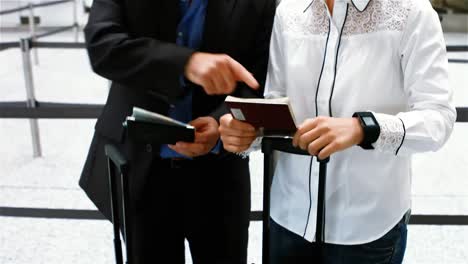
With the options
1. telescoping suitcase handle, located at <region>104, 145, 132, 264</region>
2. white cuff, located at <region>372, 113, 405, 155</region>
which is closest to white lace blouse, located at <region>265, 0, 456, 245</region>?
white cuff, located at <region>372, 113, 405, 155</region>

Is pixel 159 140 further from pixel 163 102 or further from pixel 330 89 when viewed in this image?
pixel 330 89

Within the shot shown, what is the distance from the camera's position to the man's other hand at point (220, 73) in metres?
0.93

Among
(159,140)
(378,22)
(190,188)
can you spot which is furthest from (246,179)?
(378,22)

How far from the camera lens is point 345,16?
1007mm

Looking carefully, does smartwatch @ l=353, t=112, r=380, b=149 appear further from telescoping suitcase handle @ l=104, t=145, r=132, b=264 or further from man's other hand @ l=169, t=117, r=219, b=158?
telescoping suitcase handle @ l=104, t=145, r=132, b=264

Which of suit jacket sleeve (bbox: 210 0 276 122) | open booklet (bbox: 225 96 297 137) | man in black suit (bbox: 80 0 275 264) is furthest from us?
suit jacket sleeve (bbox: 210 0 276 122)

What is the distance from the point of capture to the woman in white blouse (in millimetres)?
920

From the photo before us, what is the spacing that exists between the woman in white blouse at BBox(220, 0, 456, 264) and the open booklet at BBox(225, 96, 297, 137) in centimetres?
3

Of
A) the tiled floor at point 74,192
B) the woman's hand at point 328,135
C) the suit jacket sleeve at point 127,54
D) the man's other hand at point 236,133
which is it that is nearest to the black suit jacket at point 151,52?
the suit jacket sleeve at point 127,54

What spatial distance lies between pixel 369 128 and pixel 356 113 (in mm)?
46

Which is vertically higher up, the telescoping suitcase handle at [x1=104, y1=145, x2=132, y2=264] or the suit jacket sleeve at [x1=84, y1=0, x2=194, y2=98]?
the suit jacket sleeve at [x1=84, y1=0, x2=194, y2=98]

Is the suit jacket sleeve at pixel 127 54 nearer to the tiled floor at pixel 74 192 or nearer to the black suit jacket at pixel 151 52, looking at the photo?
the black suit jacket at pixel 151 52

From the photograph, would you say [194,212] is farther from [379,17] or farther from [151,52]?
[379,17]

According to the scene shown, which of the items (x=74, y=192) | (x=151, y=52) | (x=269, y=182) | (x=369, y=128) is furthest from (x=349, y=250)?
(x=74, y=192)
